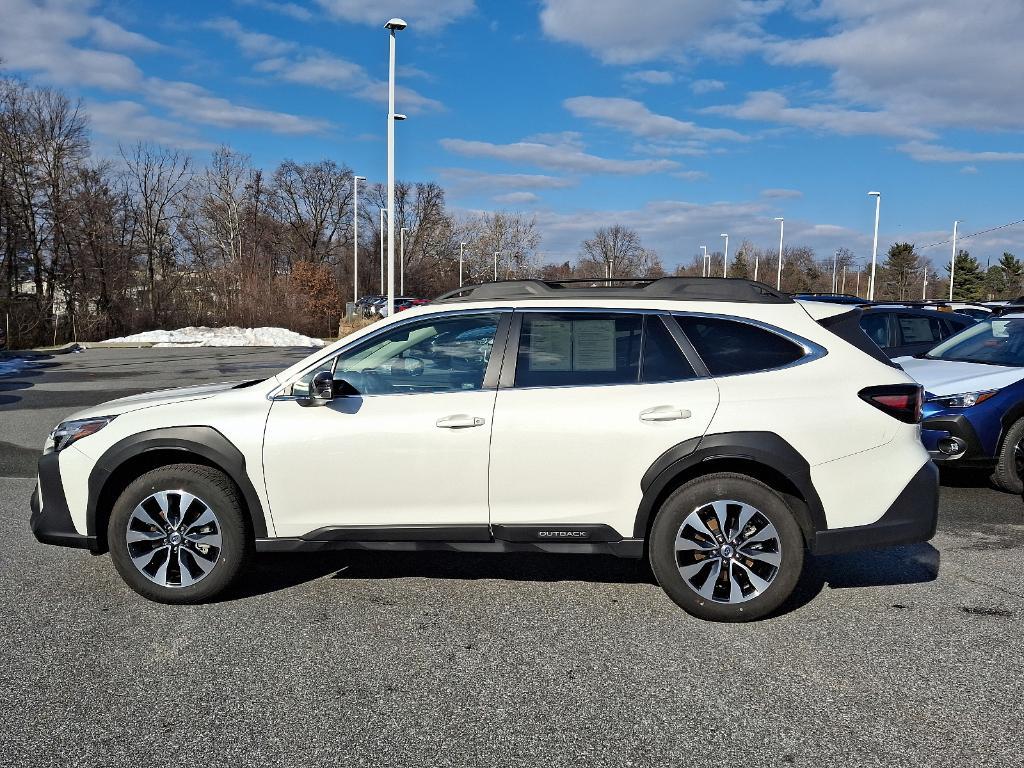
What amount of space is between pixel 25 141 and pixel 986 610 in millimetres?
38441

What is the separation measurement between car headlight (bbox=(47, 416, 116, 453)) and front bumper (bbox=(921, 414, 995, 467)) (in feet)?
20.1

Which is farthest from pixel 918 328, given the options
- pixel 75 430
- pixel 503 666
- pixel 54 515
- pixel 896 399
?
pixel 54 515

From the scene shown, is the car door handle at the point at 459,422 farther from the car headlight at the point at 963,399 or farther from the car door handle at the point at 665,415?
the car headlight at the point at 963,399

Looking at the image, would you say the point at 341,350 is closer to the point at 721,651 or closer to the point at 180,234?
the point at 721,651

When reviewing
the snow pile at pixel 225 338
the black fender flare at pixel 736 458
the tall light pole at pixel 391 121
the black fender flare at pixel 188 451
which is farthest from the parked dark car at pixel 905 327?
the snow pile at pixel 225 338

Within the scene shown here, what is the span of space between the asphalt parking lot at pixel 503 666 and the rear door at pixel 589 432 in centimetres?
59

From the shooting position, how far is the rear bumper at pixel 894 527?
4203mm

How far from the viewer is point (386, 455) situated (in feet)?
14.0

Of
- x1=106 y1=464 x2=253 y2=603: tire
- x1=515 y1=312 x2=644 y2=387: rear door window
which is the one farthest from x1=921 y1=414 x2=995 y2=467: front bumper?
x1=106 y1=464 x2=253 y2=603: tire

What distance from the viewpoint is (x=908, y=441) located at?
4.23 metres

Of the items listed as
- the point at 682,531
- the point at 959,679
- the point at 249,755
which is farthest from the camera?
the point at 682,531

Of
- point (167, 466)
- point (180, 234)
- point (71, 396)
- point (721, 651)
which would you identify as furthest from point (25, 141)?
point (721, 651)

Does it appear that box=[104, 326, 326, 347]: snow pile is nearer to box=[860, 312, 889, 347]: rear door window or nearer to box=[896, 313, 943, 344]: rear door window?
box=[860, 312, 889, 347]: rear door window

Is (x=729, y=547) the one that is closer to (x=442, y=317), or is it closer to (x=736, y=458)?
(x=736, y=458)
